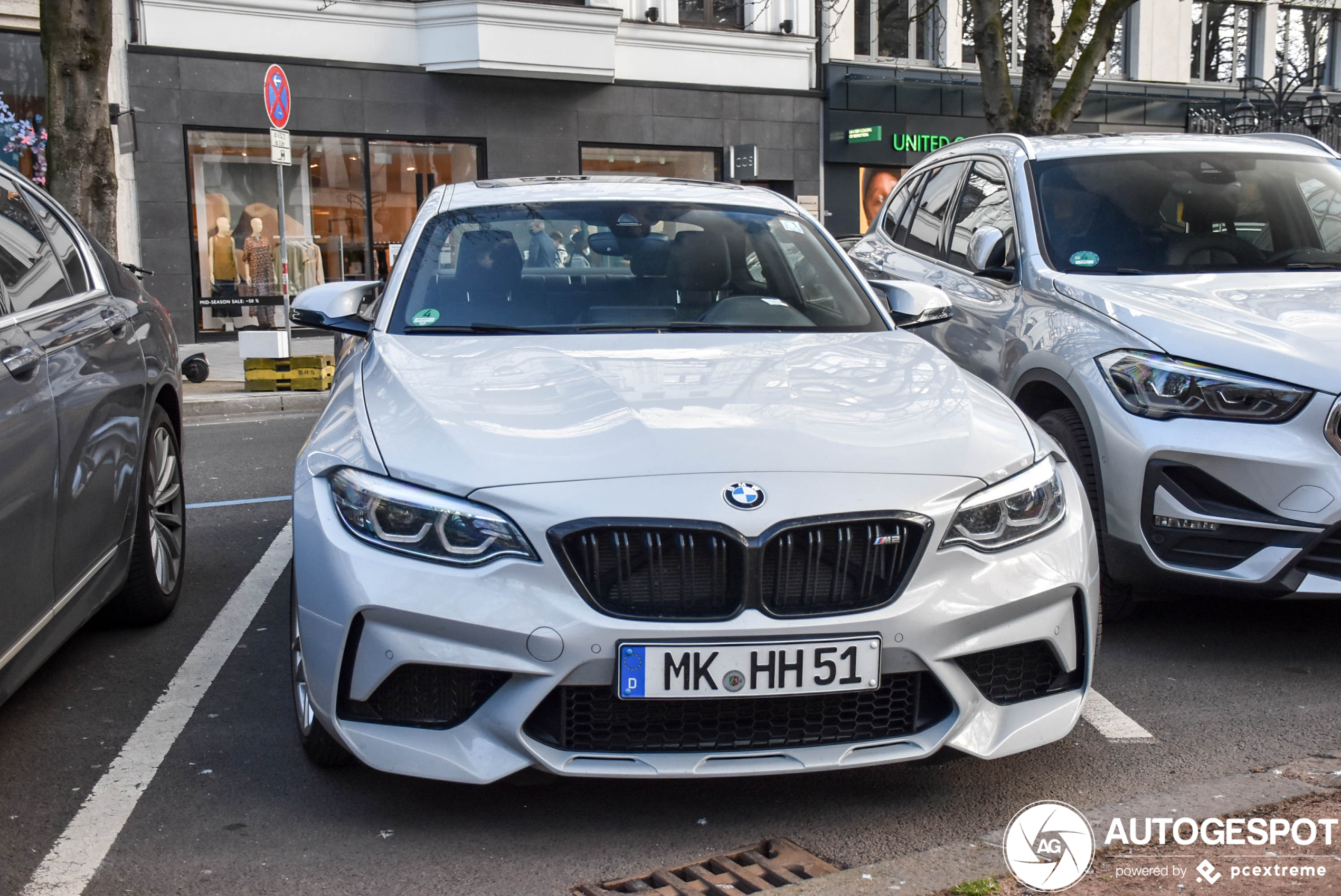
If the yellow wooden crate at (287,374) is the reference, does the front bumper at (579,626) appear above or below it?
above

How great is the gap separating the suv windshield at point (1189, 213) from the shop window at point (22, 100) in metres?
16.0

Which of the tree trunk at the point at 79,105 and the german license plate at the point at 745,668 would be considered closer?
the german license plate at the point at 745,668

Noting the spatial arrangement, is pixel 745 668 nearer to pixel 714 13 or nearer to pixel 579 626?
pixel 579 626

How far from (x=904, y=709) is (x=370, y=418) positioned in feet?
4.70

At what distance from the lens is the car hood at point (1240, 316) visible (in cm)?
410

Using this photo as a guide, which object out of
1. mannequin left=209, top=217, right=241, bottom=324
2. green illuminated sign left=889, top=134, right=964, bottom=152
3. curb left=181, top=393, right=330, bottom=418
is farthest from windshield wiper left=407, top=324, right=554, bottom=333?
green illuminated sign left=889, top=134, right=964, bottom=152

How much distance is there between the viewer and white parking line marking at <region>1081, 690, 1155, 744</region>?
368cm

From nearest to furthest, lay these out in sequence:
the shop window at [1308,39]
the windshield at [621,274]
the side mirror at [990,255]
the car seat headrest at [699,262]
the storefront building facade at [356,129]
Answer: the windshield at [621,274], the car seat headrest at [699,262], the side mirror at [990,255], the storefront building facade at [356,129], the shop window at [1308,39]

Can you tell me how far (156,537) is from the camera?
4801 millimetres

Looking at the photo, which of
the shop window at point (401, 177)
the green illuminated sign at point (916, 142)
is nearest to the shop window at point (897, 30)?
the green illuminated sign at point (916, 142)

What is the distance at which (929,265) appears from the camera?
21.2 ft

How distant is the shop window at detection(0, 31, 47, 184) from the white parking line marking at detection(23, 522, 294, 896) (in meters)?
15.1

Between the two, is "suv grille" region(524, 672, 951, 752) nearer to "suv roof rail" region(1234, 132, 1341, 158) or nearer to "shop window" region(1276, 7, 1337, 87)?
"suv roof rail" region(1234, 132, 1341, 158)

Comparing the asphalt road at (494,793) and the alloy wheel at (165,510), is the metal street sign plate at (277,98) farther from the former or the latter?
the asphalt road at (494,793)
